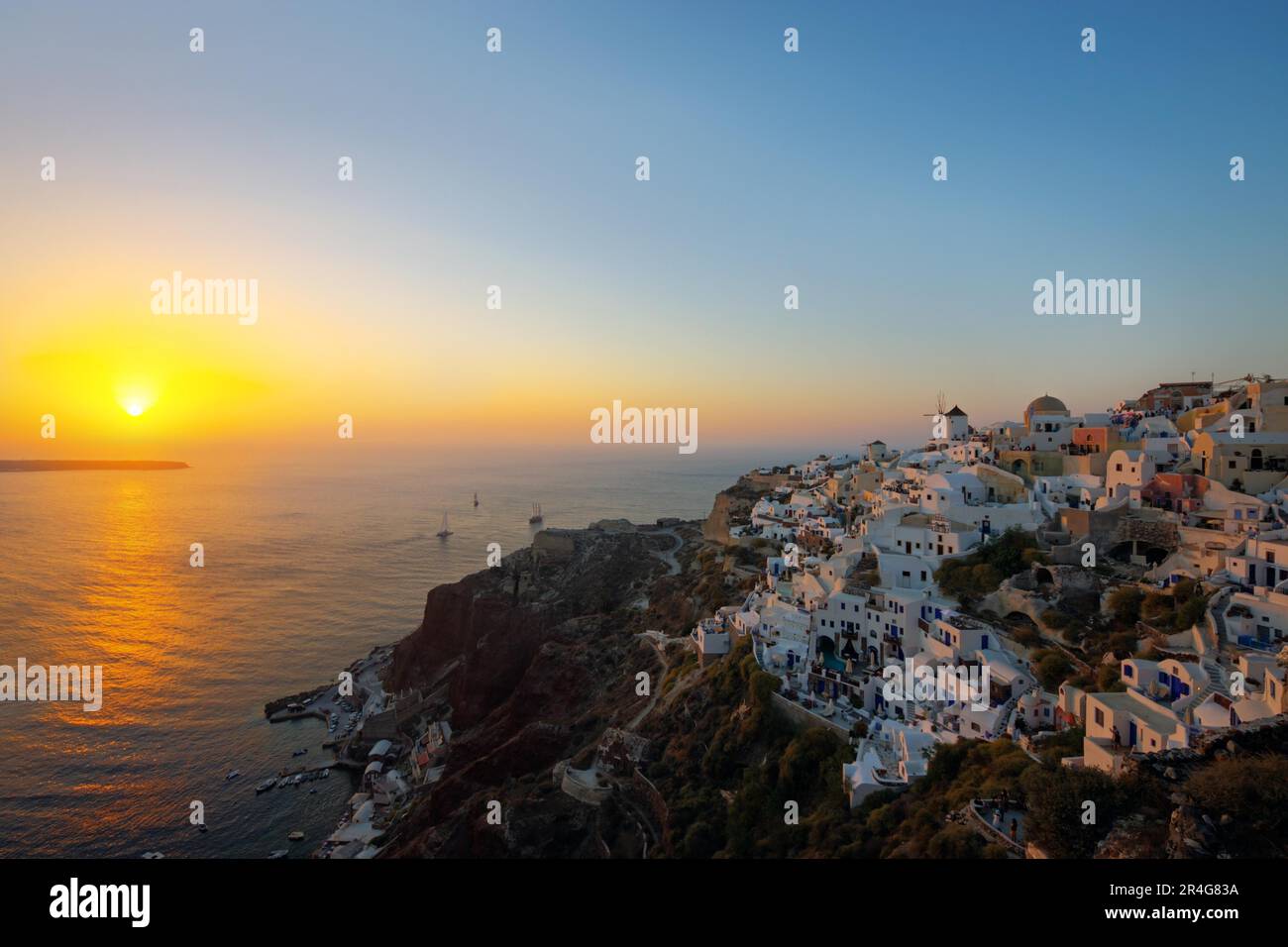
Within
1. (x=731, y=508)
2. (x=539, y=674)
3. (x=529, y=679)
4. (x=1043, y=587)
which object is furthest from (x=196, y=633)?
(x=1043, y=587)

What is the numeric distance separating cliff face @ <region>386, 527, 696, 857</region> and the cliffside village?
5714 millimetres

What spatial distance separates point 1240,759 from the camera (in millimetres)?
7965

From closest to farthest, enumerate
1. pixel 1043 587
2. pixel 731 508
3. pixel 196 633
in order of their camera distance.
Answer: pixel 1043 587, pixel 196 633, pixel 731 508

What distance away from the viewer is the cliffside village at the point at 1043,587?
480 inches

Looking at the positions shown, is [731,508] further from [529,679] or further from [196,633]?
[196,633]

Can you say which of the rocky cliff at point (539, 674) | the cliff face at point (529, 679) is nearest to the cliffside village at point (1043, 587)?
the rocky cliff at point (539, 674)

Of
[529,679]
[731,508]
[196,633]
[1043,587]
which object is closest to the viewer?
[1043,587]

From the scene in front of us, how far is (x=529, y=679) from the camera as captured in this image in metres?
27.3

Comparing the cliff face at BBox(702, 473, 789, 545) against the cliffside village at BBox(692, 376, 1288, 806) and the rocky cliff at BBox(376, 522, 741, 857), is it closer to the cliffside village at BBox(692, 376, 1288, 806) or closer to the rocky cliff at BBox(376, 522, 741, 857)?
the rocky cliff at BBox(376, 522, 741, 857)

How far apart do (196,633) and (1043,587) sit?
4175cm

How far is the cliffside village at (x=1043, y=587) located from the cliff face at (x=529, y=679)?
225 inches

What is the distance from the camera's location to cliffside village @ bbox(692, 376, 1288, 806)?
1218cm
